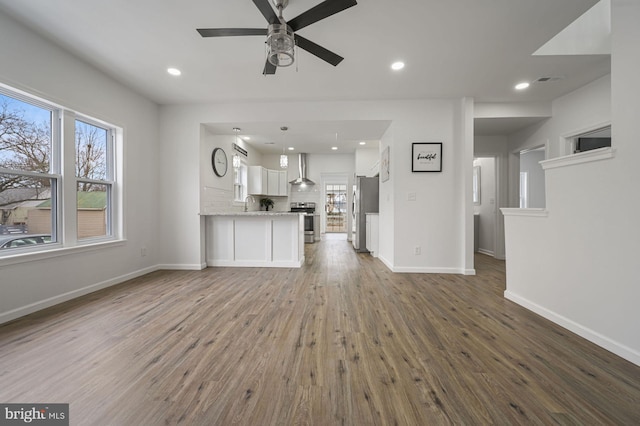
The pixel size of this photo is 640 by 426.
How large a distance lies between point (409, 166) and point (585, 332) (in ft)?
8.39

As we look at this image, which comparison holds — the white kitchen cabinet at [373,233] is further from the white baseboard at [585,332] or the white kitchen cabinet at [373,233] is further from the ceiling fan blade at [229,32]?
the ceiling fan blade at [229,32]

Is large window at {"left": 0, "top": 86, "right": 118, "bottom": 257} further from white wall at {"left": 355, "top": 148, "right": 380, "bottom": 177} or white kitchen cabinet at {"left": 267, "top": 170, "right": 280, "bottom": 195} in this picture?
white wall at {"left": 355, "top": 148, "right": 380, "bottom": 177}

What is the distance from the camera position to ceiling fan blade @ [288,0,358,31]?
5.37ft

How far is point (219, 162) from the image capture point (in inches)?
186

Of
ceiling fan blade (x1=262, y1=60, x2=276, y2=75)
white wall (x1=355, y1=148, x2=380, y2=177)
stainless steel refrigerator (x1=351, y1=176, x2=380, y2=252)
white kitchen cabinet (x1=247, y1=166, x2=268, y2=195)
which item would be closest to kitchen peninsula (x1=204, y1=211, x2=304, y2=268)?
stainless steel refrigerator (x1=351, y1=176, x2=380, y2=252)

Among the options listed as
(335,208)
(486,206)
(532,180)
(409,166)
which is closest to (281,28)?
(409,166)

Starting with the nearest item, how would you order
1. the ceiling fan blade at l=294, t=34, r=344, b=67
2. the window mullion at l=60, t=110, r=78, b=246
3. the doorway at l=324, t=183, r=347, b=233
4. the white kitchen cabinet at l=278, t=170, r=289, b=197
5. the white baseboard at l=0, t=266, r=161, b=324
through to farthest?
1. the ceiling fan blade at l=294, t=34, r=344, b=67
2. the white baseboard at l=0, t=266, r=161, b=324
3. the window mullion at l=60, t=110, r=78, b=246
4. the white kitchen cabinet at l=278, t=170, r=289, b=197
5. the doorway at l=324, t=183, r=347, b=233

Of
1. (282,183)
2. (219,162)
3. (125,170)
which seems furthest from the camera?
(282,183)

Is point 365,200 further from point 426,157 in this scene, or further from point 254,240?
point 254,240

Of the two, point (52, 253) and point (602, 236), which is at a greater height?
point (602, 236)

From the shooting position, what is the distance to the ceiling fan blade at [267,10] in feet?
5.44

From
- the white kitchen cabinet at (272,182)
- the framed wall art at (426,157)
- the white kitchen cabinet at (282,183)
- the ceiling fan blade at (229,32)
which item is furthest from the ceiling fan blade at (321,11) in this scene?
the white kitchen cabinet at (282,183)

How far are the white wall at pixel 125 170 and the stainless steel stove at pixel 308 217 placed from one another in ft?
12.4

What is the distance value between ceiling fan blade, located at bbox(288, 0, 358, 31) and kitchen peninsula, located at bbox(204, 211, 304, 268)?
264cm
